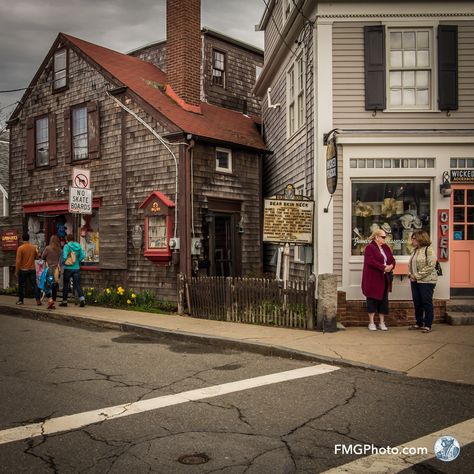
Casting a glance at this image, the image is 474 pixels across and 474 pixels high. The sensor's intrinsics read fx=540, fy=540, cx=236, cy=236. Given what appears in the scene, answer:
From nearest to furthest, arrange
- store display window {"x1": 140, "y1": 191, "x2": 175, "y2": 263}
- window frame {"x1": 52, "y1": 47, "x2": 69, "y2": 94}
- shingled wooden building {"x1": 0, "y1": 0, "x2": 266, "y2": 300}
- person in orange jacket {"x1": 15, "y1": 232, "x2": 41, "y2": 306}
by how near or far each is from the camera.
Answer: store display window {"x1": 140, "y1": 191, "x2": 175, "y2": 263}
shingled wooden building {"x1": 0, "y1": 0, "x2": 266, "y2": 300}
person in orange jacket {"x1": 15, "y1": 232, "x2": 41, "y2": 306}
window frame {"x1": 52, "y1": 47, "x2": 69, "y2": 94}

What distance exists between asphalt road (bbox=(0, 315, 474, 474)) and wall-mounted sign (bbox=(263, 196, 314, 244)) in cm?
306

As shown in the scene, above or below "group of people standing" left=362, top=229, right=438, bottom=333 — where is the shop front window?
above

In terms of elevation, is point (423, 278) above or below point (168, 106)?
below

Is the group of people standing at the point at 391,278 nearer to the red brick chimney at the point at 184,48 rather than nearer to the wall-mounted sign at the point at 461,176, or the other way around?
the wall-mounted sign at the point at 461,176

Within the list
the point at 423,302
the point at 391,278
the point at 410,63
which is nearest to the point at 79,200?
the point at 391,278

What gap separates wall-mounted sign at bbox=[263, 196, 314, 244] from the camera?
10.4 m

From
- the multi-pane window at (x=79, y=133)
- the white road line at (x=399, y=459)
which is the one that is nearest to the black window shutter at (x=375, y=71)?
the white road line at (x=399, y=459)

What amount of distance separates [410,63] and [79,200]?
789cm

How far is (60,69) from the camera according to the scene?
16375 mm

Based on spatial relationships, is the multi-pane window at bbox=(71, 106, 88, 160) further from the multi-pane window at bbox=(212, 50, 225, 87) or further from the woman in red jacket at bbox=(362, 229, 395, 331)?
the woman in red jacket at bbox=(362, 229, 395, 331)

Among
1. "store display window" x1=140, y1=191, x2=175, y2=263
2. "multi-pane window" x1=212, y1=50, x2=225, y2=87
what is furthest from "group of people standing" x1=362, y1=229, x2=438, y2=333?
"multi-pane window" x1=212, y1=50, x2=225, y2=87

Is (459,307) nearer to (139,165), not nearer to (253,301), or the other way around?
(253,301)

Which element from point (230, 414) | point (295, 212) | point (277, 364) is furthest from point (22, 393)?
point (295, 212)

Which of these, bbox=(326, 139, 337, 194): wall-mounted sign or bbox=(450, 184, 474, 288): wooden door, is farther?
bbox=(450, 184, 474, 288): wooden door
